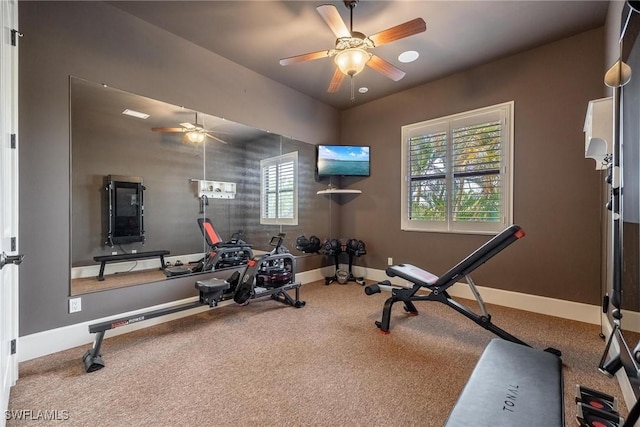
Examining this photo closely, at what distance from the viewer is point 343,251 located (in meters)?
4.74

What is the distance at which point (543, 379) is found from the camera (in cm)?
141

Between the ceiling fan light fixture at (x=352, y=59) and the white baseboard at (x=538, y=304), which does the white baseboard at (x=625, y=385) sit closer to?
the white baseboard at (x=538, y=304)

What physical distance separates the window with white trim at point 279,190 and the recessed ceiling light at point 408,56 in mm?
2012

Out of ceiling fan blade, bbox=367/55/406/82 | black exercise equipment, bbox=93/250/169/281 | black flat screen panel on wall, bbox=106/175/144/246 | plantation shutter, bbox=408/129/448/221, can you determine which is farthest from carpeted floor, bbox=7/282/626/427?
ceiling fan blade, bbox=367/55/406/82

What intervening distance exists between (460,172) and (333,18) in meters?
2.65

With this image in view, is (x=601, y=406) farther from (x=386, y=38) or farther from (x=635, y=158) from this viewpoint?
(x=386, y=38)

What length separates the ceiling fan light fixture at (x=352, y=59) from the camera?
2.47m

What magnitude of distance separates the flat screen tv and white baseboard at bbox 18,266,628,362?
5.84 ft

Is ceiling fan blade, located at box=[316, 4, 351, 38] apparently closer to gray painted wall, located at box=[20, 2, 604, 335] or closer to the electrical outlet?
gray painted wall, located at box=[20, 2, 604, 335]

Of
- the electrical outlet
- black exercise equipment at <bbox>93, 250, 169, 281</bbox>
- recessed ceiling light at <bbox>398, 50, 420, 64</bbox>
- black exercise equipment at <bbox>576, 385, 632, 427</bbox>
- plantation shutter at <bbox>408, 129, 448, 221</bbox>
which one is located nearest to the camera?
black exercise equipment at <bbox>576, 385, 632, 427</bbox>

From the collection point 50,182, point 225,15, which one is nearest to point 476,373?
point 50,182

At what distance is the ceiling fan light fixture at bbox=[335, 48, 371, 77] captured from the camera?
2475mm

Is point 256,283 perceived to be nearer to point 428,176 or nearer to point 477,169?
point 428,176

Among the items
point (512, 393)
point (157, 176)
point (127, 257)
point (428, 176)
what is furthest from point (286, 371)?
point (428, 176)
